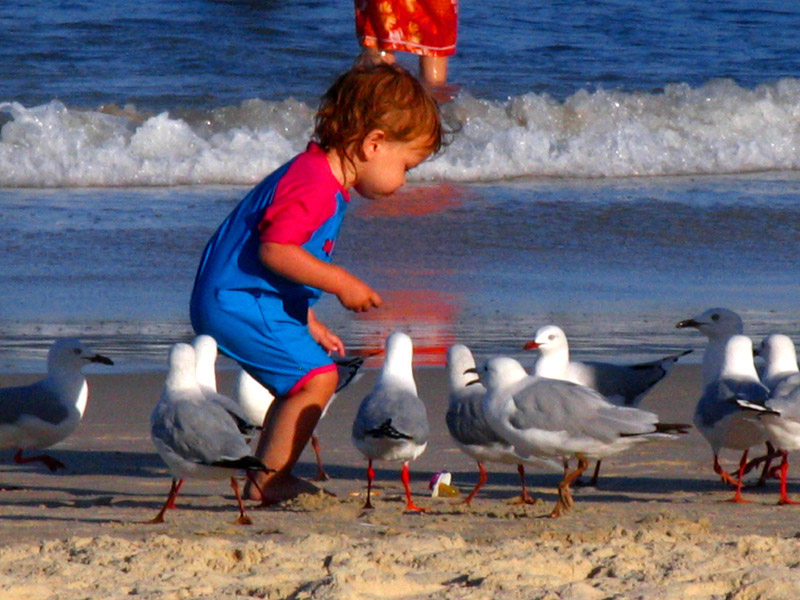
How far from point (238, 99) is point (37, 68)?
102 inches

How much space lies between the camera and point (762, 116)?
16031 millimetres

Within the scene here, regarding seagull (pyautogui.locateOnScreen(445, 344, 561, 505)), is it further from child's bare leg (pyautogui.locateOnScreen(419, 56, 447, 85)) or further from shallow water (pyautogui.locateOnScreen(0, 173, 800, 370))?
child's bare leg (pyautogui.locateOnScreen(419, 56, 447, 85))

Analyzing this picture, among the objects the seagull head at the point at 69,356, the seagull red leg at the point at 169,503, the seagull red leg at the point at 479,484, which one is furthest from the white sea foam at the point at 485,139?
the seagull red leg at the point at 169,503

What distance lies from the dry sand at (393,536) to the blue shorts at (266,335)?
1.53 feet

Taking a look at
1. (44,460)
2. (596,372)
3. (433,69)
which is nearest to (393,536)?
(44,460)

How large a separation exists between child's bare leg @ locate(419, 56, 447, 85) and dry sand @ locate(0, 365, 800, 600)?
10.9 metres

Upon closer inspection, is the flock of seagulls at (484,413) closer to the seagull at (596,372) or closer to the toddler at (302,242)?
the seagull at (596,372)

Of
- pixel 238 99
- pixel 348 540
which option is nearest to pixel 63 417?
pixel 348 540

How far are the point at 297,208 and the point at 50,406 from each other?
167 centimetres

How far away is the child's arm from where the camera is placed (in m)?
4.60

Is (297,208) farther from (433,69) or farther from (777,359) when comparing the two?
(433,69)

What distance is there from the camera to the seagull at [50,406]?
221 inches

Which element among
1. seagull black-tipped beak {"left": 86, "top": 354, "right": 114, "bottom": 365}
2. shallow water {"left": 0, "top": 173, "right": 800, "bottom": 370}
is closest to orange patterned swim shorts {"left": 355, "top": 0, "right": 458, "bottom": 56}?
shallow water {"left": 0, "top": 173, "right": 800, "bottom": 370}

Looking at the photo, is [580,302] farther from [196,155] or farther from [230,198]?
[196,155]
